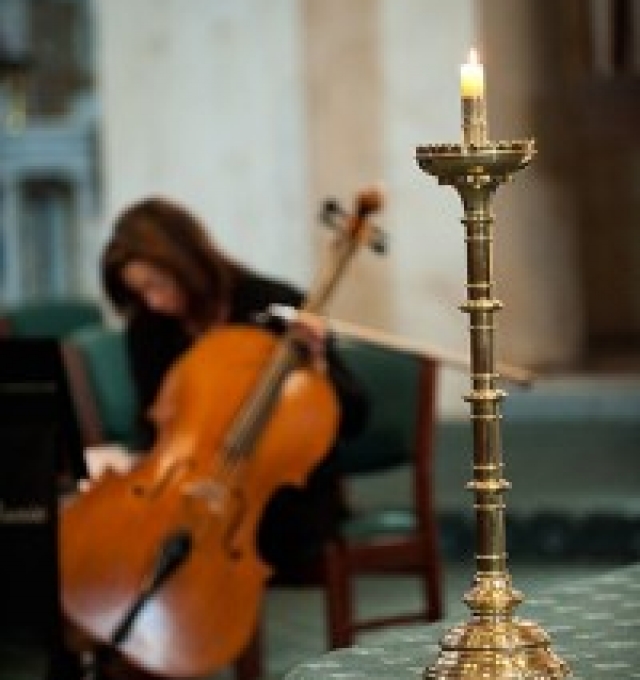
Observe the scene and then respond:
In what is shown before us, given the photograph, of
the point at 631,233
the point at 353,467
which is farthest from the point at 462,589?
the point at 631,233

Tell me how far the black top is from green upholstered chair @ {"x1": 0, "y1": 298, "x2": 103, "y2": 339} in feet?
8.69

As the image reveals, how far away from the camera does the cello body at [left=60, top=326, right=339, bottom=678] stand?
5.16m

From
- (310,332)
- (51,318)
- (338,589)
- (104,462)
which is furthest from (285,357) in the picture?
(51,318)

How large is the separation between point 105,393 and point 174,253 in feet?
2.09

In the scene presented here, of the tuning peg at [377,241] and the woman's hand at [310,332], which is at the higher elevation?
the tuning peg at [377,241]

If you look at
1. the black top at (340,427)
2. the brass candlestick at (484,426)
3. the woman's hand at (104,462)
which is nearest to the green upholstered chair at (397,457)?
the black top at (340,427)

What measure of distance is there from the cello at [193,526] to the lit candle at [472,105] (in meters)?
2.74

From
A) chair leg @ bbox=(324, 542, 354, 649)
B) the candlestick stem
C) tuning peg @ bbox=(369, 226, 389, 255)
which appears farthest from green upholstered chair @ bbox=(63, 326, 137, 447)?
the candlestick stem

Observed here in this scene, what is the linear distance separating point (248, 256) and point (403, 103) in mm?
813

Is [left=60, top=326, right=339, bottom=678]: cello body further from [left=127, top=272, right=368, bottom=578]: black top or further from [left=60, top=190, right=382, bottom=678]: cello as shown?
[left=127, top=272, right=368, bottom=578]: black top

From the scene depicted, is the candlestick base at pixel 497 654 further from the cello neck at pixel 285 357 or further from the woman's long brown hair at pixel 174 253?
the woman's long brown hair at pixel 174 253

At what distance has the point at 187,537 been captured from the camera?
202 inches

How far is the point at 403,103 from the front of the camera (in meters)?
9.02

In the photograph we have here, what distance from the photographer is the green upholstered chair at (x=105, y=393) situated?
6.21 metres
